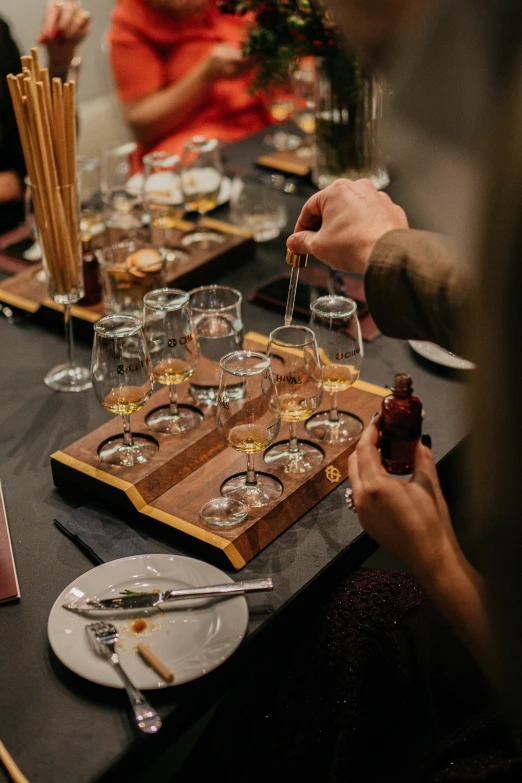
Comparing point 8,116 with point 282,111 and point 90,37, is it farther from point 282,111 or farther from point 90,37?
point 90,37

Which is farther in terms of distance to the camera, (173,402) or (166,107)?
(166,107)

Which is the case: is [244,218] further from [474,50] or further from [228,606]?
[474,50]

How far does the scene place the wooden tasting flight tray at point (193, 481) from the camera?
115 centimetres

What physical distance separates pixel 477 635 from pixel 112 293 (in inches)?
40.3

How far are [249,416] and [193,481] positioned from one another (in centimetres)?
14

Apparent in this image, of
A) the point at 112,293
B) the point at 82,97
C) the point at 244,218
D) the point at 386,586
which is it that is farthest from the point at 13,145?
the point at 82,97

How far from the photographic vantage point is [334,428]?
1367 millimetres

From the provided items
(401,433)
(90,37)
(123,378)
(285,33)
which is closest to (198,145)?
(285,33)

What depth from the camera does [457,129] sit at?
0.67 m

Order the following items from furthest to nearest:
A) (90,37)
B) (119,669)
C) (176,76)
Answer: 1. (90,37)
2. (176,76)
3. (119,669)

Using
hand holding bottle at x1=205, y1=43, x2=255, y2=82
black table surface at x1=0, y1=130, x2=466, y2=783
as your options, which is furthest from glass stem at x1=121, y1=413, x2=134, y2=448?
hand holding bottle at x1=205, y1=43, x2=255, y2=82

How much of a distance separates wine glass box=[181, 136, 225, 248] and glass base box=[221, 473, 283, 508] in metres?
0.91

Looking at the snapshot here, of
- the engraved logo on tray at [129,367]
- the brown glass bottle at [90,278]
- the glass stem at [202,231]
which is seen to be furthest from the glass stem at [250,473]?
the glass stem at [202,231]

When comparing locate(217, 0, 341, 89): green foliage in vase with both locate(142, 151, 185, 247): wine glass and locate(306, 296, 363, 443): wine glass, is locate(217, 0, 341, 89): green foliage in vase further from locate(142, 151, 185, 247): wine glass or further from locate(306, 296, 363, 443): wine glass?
locate(306, 296, 363, 443): wine glass
